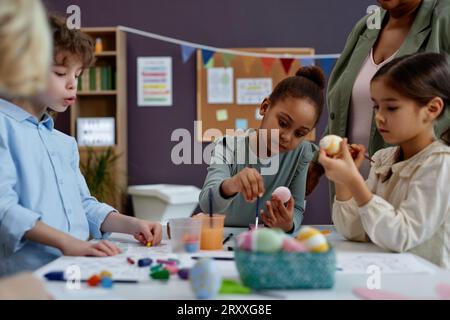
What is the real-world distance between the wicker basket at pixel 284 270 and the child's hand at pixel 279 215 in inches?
21.1

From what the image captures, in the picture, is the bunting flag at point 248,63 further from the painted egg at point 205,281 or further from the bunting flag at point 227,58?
the painted egg at point 205,281

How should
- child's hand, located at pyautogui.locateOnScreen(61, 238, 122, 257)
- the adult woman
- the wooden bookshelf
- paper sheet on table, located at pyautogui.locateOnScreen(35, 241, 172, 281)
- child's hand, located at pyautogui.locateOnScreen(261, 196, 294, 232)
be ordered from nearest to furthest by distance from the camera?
1. paper sheet on table, located at pyautogui.locateOnScreen(35, 241, 172, 281)
2. child's hand, located at pyautogui.locateOnScreen(61, 238, 122, 257)
3. child's hand, located at pyautogui.locateOnScreen(261, 196, 294, 232)
4. the adult woman
5. the wooden bookshelf

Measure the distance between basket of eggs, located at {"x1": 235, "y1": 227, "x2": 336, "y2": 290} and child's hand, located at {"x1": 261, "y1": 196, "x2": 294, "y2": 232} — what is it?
0.53 meters

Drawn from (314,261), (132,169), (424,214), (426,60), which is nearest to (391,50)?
(426,60)

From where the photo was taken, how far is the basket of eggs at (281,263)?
2.58 feet

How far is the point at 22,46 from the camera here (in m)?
0.59

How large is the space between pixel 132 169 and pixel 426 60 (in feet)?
10.9

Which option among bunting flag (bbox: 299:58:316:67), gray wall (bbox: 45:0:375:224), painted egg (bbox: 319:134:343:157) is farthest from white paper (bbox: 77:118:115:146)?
painted egg (bbox: 319:134:343:157)

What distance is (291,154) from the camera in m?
1.70

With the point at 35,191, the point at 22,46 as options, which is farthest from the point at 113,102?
the point at 22,46

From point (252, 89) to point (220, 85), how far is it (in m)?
0.25

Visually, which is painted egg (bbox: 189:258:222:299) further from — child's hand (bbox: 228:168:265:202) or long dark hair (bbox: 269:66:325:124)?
long dark hair (bbox: 269:66:325:124)

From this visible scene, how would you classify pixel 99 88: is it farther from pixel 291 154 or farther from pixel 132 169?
pixel 291 154

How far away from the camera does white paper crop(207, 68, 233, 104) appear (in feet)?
14.1
